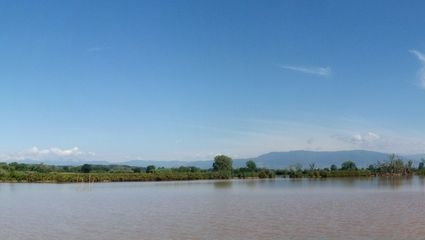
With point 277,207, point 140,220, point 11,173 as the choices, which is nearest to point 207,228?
point 140,220

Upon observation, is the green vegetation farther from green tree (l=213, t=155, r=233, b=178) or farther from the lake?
the lake

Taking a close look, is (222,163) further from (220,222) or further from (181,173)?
(220,222)

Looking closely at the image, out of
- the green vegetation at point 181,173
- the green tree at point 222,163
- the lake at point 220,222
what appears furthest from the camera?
the green tree at point 222,163

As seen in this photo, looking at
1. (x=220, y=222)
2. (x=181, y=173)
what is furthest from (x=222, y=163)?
(x=220, y=222)

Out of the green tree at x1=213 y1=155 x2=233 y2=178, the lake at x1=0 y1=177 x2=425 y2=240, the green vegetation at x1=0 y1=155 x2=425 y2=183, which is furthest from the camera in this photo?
the green tree at x1=213 y1=155 x2=233 y2=178

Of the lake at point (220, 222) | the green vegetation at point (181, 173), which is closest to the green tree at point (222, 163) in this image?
the green vegetation at point (181, 173)

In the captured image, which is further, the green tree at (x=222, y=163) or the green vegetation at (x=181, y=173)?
the green tree at (x=222, y=163)

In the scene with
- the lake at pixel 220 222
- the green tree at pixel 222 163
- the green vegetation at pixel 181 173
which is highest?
the green tree at pixel 222 163

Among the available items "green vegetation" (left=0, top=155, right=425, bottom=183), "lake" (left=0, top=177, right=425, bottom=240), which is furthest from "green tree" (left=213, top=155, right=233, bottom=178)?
"lake" (left=0, top=177, right=425, bottom=240)

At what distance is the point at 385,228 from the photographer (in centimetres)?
1991

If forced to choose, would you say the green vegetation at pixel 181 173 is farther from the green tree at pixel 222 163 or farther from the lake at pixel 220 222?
the lake at pixel 220 222

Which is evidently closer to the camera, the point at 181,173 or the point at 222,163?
the point at 181,173

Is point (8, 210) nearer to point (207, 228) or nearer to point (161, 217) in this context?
point (161, 217)

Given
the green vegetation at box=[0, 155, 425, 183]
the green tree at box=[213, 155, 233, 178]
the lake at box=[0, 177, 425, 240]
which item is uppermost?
the green tree at box=[213, 155, 233, 178]
